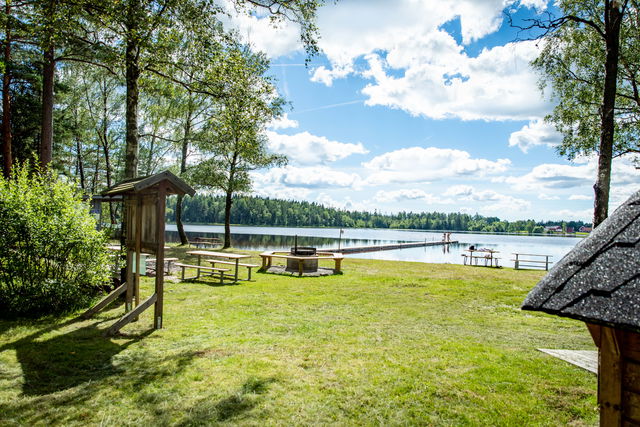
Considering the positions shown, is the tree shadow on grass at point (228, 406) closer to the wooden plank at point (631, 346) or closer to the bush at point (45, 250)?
the wooden plank at point (631, 346)

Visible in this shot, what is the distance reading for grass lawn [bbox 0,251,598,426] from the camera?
13.7ft

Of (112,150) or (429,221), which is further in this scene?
(429,221)

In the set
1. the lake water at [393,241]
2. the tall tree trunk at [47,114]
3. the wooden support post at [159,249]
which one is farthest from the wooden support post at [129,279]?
the lake water at [393,241]

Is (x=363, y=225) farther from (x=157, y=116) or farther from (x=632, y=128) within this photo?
(x=632, y=128)

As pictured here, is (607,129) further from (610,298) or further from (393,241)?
(393,241)

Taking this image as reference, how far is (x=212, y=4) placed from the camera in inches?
385

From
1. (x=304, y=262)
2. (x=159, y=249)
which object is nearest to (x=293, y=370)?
(x=159, y=249)

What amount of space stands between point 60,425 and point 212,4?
31.0 ft

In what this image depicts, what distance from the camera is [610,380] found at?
2.02m

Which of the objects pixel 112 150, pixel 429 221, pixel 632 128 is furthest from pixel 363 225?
pixel 632 128

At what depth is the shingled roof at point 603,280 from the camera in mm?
1669

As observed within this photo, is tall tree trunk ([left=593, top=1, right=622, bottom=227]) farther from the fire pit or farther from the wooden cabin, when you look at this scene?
the fire pit

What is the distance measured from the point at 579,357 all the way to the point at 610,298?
5646mm

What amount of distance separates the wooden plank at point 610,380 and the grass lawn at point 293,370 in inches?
91.8
